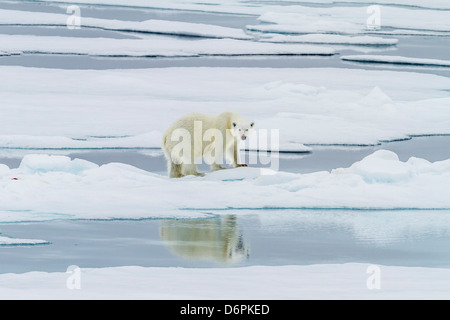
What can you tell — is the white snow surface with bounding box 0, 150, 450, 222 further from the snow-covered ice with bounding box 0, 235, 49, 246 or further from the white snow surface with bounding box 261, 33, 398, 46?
the white snow surface with bounding box 261, 33, 398, 46

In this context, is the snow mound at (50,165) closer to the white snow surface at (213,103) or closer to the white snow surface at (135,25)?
the white snow surface at (213,103)

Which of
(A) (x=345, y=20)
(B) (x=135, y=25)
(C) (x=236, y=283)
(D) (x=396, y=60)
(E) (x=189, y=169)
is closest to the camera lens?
(C) (x=236, y=283)

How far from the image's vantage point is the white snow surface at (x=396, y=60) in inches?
636

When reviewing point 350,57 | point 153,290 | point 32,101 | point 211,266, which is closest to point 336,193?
point 211,266

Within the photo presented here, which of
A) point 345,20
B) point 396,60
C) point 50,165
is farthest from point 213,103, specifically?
point 345,20

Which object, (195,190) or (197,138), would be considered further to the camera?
(197,138)

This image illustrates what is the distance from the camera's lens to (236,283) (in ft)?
16.2

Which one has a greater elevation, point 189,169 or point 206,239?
point 189,169

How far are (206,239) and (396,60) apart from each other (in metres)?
10.8

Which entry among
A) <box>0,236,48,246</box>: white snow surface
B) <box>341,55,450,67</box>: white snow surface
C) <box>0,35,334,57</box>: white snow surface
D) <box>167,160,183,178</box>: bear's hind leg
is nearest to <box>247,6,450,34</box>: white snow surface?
<box>0,35,334,57</box>: white snow surface

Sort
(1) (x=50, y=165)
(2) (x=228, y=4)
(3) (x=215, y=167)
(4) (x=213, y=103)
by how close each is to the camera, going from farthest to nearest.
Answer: (2) (x=228, y=4)
(4) (x=213, y=103)
(3) (x=215, y=167)
(1) (x=50, y=165)

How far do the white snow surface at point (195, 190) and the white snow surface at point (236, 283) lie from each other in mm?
1389

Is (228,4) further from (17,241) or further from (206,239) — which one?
(17,241)

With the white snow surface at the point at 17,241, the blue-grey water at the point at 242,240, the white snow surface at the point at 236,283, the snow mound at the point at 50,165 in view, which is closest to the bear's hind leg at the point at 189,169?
the blue-grey water at the point at 242,240
